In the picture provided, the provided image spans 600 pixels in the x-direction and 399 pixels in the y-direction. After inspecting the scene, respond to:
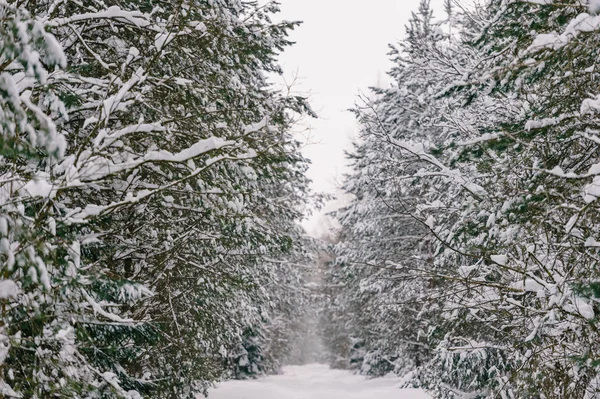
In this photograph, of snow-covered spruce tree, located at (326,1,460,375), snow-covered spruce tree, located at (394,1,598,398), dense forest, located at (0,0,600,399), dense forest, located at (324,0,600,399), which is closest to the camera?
dense forest, located at (0,0,600,399)

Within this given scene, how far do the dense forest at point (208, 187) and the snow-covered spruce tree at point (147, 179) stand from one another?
40mm

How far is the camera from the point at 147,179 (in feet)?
21.8

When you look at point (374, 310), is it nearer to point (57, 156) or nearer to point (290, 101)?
point (290, 101)

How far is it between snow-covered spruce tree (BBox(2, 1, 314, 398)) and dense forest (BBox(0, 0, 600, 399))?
4cm

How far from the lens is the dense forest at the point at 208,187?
3.13 meters

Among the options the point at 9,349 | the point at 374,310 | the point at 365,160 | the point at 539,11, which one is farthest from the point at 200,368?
the point at 374,310

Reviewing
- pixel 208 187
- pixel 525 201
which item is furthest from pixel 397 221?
pixel 525 201

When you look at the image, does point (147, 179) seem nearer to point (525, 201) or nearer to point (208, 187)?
point (208, 187)

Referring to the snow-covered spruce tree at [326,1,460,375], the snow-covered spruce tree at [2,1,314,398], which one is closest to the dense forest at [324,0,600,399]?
the snow-covered spruce tree at [2,1,314,398]

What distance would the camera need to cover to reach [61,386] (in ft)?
10.0

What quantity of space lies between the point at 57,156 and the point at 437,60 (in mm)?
5259

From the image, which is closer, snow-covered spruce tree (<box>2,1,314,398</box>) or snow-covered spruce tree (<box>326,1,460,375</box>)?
snow-covered spruce tree (<box>2,1,314,398</box>)

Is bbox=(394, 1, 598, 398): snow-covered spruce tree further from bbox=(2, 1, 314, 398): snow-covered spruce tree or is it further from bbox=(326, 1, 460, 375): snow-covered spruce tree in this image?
bbox=(326, 1, 460, 375): snow-covered spruce tree

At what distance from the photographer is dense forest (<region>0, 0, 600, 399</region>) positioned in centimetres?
313
